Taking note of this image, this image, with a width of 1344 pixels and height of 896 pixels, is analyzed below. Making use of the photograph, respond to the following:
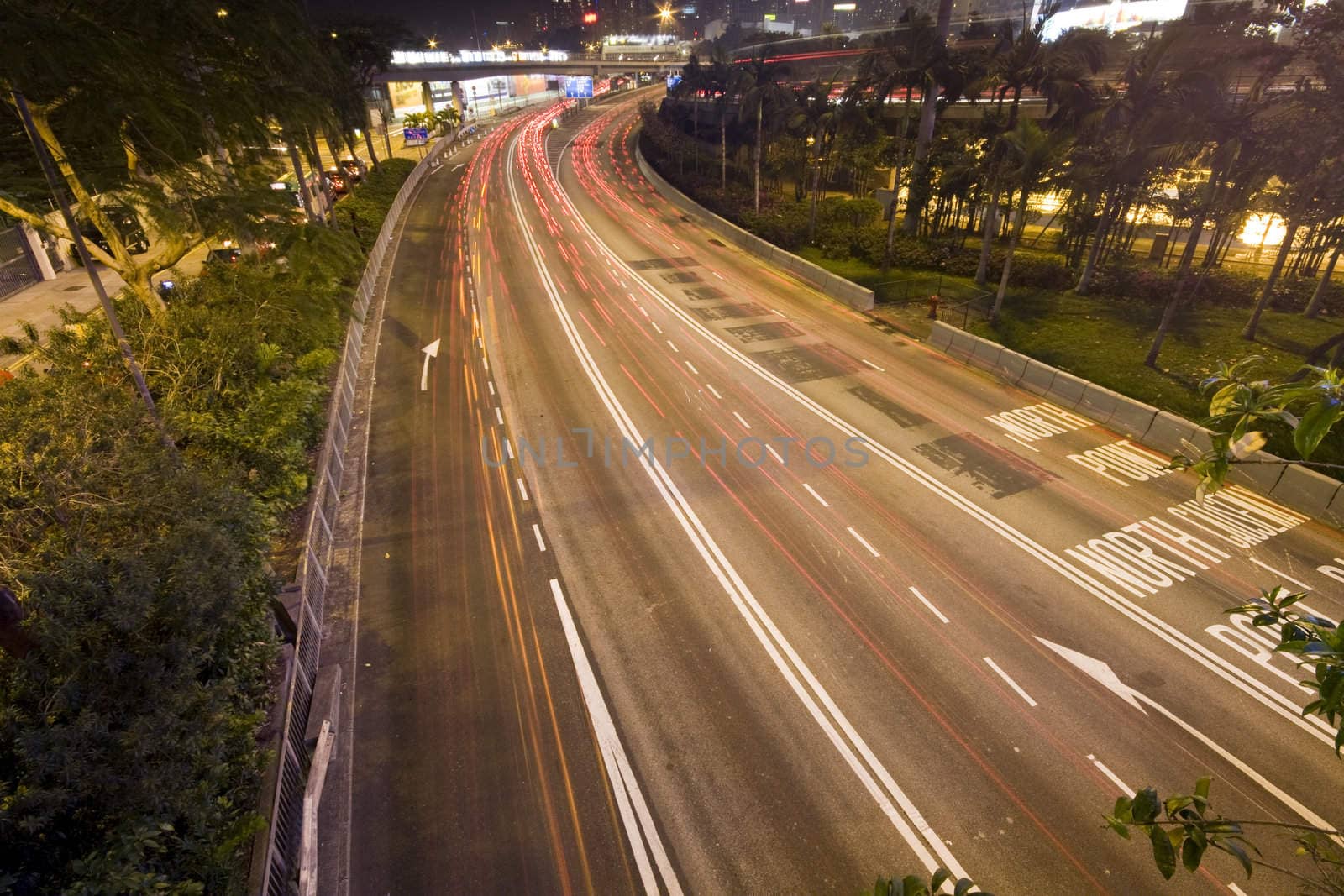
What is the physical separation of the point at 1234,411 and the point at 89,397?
17.3m

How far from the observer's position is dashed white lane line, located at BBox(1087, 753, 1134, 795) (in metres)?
9.54

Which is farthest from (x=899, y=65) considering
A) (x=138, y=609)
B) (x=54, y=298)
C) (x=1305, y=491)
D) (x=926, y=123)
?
(x=54, y=298)

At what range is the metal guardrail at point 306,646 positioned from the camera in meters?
8.19

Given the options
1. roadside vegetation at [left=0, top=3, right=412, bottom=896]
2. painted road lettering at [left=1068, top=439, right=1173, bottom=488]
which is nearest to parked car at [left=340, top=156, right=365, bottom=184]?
roadside vegetation at [left=0, top=3, right=412, bottom=896]

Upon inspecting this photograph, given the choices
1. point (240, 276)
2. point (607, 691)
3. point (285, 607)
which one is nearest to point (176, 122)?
point (240, 276)

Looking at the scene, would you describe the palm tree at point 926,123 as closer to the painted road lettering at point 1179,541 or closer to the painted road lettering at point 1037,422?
the painted road lettering at point 1037,422

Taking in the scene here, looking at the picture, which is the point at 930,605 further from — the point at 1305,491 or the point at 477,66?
the point at 477,66

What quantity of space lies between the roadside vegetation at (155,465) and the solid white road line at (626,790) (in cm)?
478

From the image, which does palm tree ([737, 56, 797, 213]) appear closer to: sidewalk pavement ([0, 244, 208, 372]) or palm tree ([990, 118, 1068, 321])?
palm tree ([990, 118, 1068, 321])

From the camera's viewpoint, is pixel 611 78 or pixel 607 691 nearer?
pixel 607 691

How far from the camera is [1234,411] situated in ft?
11.7

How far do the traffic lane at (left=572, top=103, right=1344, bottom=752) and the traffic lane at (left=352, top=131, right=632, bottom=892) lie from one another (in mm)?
11893

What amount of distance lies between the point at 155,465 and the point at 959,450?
1861cm

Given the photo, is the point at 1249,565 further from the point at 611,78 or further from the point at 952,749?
the point at 611,78
